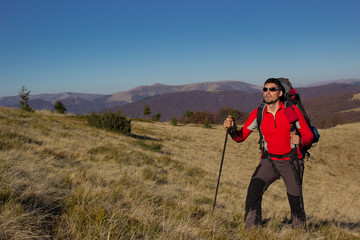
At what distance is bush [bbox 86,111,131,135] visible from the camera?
1655cm

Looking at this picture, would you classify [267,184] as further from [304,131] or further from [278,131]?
[304,131]

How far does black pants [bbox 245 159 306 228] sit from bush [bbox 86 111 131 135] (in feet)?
46.6

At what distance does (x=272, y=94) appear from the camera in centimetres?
353

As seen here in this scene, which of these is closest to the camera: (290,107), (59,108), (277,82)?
(290,107)

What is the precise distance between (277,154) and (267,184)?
50 cm

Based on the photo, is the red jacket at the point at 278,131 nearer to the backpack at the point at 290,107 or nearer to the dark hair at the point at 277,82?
the backpack at the point at 290,107

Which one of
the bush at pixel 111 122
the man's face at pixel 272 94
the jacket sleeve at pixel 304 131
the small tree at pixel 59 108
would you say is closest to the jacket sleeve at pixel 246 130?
the man's face at pixel 272 94

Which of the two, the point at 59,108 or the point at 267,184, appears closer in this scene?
the point at 267,184

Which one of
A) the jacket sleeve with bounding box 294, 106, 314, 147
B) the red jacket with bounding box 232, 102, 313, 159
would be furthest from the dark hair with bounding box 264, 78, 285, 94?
the jacket sleeve with bounding box 294, 106, 314, 147

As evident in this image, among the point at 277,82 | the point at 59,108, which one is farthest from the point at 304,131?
the point at 59,108

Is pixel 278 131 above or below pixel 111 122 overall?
above

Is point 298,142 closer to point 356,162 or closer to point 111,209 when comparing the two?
point 111,209

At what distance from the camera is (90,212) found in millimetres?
2645

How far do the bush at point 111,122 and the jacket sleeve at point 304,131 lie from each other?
1463cm
